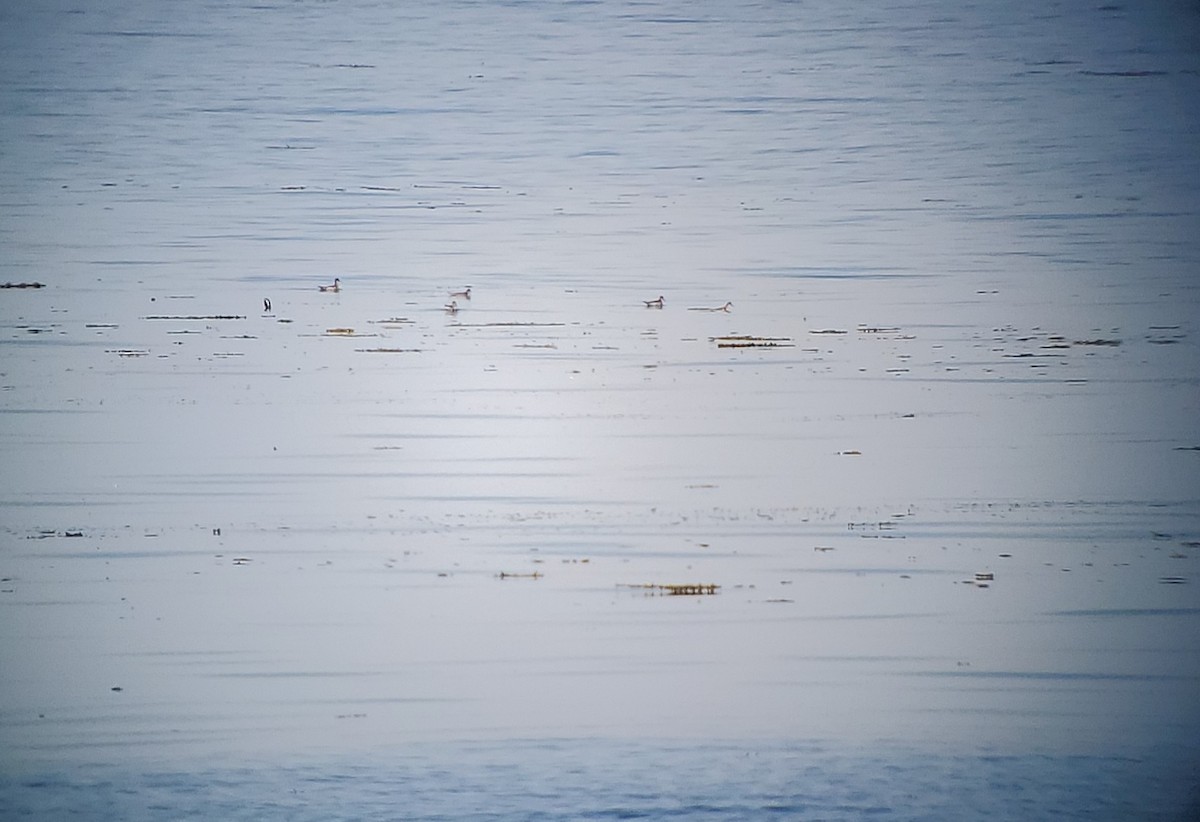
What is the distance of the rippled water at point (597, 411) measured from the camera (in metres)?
2.43

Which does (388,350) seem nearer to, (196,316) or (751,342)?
(196,316)

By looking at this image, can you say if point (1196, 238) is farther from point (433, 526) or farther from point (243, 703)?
point (243, 703)

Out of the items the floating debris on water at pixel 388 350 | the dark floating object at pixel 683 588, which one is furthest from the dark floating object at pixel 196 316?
→ the dark floating object at pixel 683 588

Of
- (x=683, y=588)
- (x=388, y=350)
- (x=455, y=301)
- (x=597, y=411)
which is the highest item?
(x=455, y=301)

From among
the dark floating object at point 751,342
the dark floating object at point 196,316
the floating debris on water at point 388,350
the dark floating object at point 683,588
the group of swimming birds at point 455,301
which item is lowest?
the dark floating object at point 683,588

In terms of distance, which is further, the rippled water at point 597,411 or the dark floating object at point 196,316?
the dark floating object at point 196,316

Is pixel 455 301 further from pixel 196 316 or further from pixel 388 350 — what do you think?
pixel 196 316

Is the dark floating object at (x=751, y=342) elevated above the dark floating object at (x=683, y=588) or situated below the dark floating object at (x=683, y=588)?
above

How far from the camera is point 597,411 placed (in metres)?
2.51

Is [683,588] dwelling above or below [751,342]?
below

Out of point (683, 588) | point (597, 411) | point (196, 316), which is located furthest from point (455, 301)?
point (683, 588)

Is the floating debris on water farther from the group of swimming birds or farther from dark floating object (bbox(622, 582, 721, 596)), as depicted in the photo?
dark floating object (bbox(622, 582, 721, 596))

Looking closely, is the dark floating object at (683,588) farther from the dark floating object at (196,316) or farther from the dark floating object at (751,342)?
the dark floating object at (196,316)

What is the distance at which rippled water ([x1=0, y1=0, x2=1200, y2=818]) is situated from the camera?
95.6 inches
